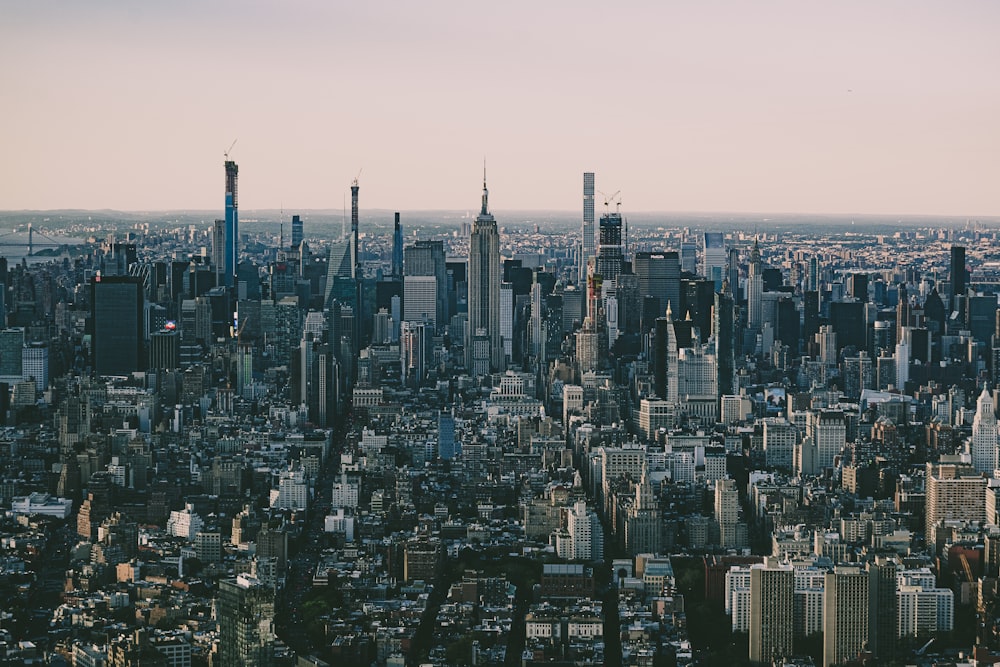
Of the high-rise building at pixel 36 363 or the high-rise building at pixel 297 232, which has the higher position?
Answer: the high-rise building at pixel 297 232

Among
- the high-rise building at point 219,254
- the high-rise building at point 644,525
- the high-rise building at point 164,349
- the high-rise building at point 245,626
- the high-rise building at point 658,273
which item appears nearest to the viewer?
the high-rise building at point 245,626

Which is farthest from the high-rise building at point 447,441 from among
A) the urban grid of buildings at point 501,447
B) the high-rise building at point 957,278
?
the high-rise building at point 957,278

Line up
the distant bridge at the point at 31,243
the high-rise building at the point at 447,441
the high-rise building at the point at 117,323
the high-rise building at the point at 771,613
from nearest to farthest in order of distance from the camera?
the high-rise building at the point at 771,613 < the distant bridge at the point at 31,243 < the high-rise building at the point at 447,441 < the high-rise building at the point at 117,323

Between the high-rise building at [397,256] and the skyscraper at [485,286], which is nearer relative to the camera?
the skyscraper at [485,286]

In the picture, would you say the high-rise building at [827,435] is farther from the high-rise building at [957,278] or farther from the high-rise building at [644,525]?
the high-rise building at [957,278]

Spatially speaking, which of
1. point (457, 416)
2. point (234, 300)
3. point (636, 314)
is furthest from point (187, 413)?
point (636, 314)

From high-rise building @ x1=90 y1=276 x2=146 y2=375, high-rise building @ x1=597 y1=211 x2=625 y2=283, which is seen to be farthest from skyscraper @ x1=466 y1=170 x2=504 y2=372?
high-rise building @ x1=90 y1=276 x2=146 y2=375

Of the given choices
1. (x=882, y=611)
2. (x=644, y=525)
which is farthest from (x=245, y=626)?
(x=644, y=525)
